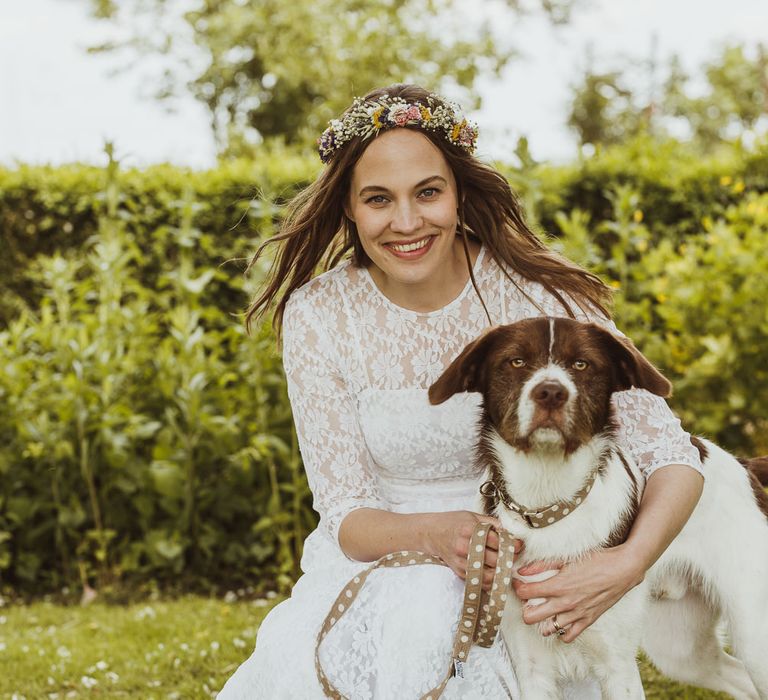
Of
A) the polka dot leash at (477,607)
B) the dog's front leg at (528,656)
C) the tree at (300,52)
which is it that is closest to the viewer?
the polka dot leash at (477,607)

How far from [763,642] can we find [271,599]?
2959 millimetres

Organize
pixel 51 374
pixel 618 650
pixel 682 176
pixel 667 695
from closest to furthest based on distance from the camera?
pixel 618 650, pixel 667 695, pixel 51 374, pixel 682 176

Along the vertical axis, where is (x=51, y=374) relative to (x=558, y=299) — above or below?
below

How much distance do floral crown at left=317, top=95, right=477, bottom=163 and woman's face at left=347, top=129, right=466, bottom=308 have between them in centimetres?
3

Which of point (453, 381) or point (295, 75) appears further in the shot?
point (295, 75)

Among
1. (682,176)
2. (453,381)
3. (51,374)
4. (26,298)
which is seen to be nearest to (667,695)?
(453,381)

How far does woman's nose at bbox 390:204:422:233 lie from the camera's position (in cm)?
278

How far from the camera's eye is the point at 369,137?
2.85 meters

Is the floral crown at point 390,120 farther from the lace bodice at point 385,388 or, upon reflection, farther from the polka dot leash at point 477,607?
the polka dot leash at point 477,607

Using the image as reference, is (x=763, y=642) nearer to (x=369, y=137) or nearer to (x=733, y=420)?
(x=369, y=137)

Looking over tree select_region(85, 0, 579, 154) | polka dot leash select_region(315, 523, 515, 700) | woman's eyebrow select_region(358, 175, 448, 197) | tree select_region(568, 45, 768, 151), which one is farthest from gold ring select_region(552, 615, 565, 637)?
tree select_region(568, 45, 768, 151)

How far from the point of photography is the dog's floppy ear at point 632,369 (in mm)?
2395

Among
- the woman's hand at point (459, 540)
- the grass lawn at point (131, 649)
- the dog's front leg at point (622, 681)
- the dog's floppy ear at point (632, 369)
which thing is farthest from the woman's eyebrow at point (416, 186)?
the grass lawn at point (131, 649)

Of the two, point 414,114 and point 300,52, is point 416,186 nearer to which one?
point 414,114
